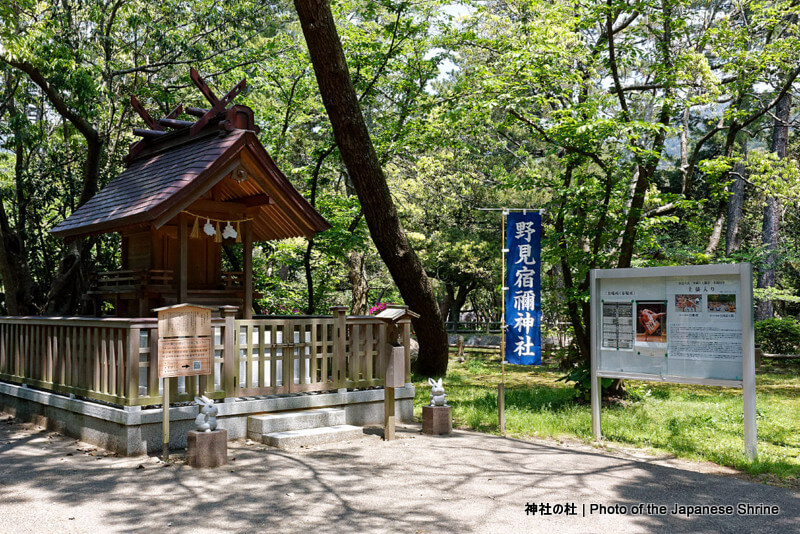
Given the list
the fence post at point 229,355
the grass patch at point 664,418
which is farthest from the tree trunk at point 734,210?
the fence post at point 229,355

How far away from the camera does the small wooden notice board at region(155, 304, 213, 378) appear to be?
279 inches

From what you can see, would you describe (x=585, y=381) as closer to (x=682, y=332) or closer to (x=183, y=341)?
(x=682, y=332)

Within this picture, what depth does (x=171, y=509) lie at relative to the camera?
5.54 meters

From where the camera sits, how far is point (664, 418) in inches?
408

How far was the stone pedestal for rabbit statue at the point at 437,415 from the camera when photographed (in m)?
9.03

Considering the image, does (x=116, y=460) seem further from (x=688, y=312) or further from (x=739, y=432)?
(x=739, y=432)

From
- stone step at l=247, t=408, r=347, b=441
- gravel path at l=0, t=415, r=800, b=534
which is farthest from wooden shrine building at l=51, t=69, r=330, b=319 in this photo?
gravel path at l=0, t=415, r=800, b=534

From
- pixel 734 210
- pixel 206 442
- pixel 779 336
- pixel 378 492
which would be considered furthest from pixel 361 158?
pixel 734 210

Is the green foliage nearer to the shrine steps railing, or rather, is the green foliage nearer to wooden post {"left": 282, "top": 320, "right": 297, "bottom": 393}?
the shrine steps railing

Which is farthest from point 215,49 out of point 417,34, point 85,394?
point 85,394

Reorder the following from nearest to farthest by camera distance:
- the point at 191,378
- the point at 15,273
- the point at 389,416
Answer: the point at 191,378 < the point at 389,416 < the point at 15,273

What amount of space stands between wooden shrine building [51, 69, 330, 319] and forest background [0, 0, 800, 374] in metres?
3.38

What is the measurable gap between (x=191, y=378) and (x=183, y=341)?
80cm

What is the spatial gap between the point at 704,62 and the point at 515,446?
7.77 metres
